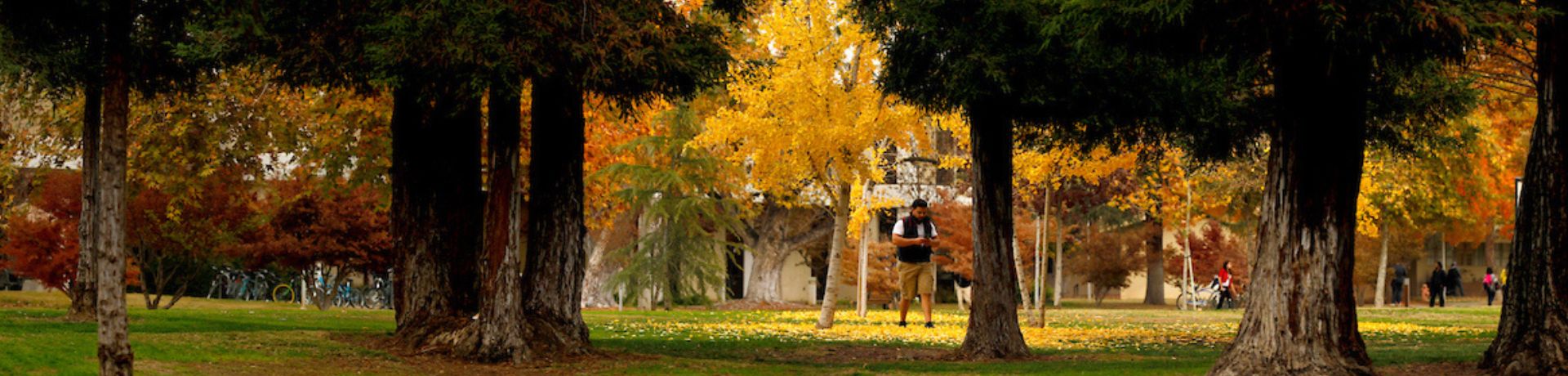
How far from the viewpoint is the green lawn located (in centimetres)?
1370

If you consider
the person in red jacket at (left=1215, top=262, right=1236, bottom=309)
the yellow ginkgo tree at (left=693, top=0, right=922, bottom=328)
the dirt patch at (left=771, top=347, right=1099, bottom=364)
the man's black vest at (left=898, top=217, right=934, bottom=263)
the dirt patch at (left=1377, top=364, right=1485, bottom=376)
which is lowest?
the dirt patch at (left=771, top=347, right=1099, bottom=364)

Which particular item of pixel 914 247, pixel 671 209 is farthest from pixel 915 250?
pixel 671 209

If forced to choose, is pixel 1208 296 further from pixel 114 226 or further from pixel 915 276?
pixel 114 226

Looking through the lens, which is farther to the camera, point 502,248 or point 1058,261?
point 1058,261

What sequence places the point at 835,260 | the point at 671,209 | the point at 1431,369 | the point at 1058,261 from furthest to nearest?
the point at 671,209 < the point at 1058,261 < the point at 835,260 < the point at 1431,369

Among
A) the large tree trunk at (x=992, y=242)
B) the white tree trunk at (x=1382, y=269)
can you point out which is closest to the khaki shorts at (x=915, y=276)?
the large tree trunk at (x=992, y=242)

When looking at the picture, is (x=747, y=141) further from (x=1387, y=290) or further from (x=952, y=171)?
(x=1387, y=290)

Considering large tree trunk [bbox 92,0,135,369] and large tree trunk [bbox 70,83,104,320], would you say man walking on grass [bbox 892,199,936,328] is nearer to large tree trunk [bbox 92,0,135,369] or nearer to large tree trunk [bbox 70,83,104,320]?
large tree trunk [bbox 70,83,104,320]

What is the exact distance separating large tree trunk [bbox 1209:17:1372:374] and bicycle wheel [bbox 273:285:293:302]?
31.6 m

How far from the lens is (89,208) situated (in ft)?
59.9

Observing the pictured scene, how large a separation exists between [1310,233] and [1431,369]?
2.90 meters

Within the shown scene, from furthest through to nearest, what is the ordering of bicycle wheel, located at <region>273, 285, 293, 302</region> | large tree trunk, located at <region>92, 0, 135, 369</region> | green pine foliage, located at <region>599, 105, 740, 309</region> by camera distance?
bicycle wheel, located at <region>273, 285, 293, 302</region> → green pine foliage, located at <region>599, 105, 740, 309</region> → large tree trunk, located at <region>92, 0, 135, 369</region>

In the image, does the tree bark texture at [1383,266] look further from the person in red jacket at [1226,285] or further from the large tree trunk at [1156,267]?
the large tree trunk at [1156,267]

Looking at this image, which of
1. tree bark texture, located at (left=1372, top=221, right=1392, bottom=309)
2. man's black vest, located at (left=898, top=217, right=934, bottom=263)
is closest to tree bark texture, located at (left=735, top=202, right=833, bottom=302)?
tree bark texture, located at (left=1372, top=221, right=1392, bottom=309)
